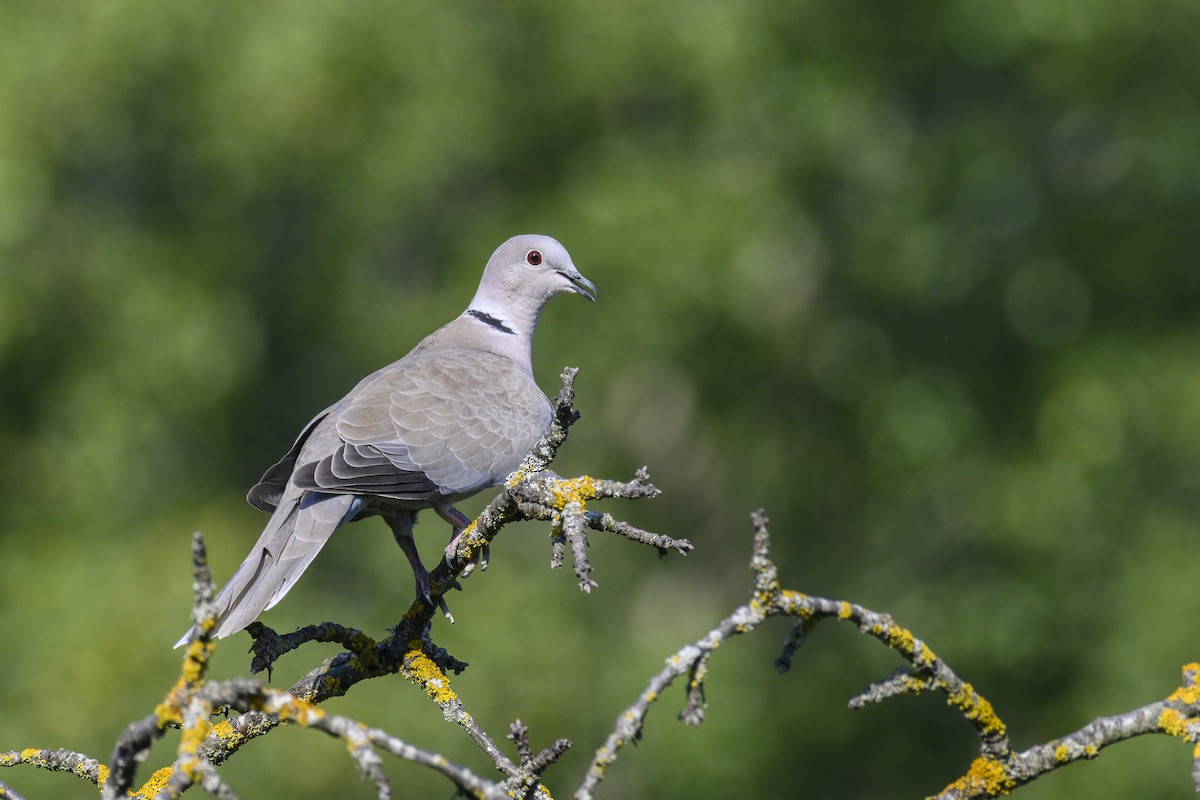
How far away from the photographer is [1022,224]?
9.62 meters

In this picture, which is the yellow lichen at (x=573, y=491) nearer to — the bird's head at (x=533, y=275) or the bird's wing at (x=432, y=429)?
the bird's wing at (x=432, y=429)

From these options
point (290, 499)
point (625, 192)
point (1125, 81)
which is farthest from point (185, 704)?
point (1125, 81)

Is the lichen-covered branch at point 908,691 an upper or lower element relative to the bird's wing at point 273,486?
lower

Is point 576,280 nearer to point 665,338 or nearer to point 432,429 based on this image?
point 432,429

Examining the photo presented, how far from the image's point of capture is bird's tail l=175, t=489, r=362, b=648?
10.8 feet

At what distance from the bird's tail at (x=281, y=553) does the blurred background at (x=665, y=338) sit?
16.7 ft

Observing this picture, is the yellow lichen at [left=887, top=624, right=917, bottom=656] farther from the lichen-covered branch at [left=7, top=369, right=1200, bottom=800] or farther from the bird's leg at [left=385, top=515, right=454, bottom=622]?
the bird's leg at [left=385, top=515, right=454, bottom=622]

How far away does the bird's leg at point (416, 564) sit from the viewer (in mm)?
3148

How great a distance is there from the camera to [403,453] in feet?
12.8

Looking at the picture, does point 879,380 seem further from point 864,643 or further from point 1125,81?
point 1125,81

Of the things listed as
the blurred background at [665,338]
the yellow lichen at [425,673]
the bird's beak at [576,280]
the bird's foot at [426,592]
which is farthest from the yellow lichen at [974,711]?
the blurred background at [665,338]

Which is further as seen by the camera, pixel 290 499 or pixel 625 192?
pixel 625 192

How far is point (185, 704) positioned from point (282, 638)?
3.21 ft

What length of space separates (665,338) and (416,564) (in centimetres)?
600
